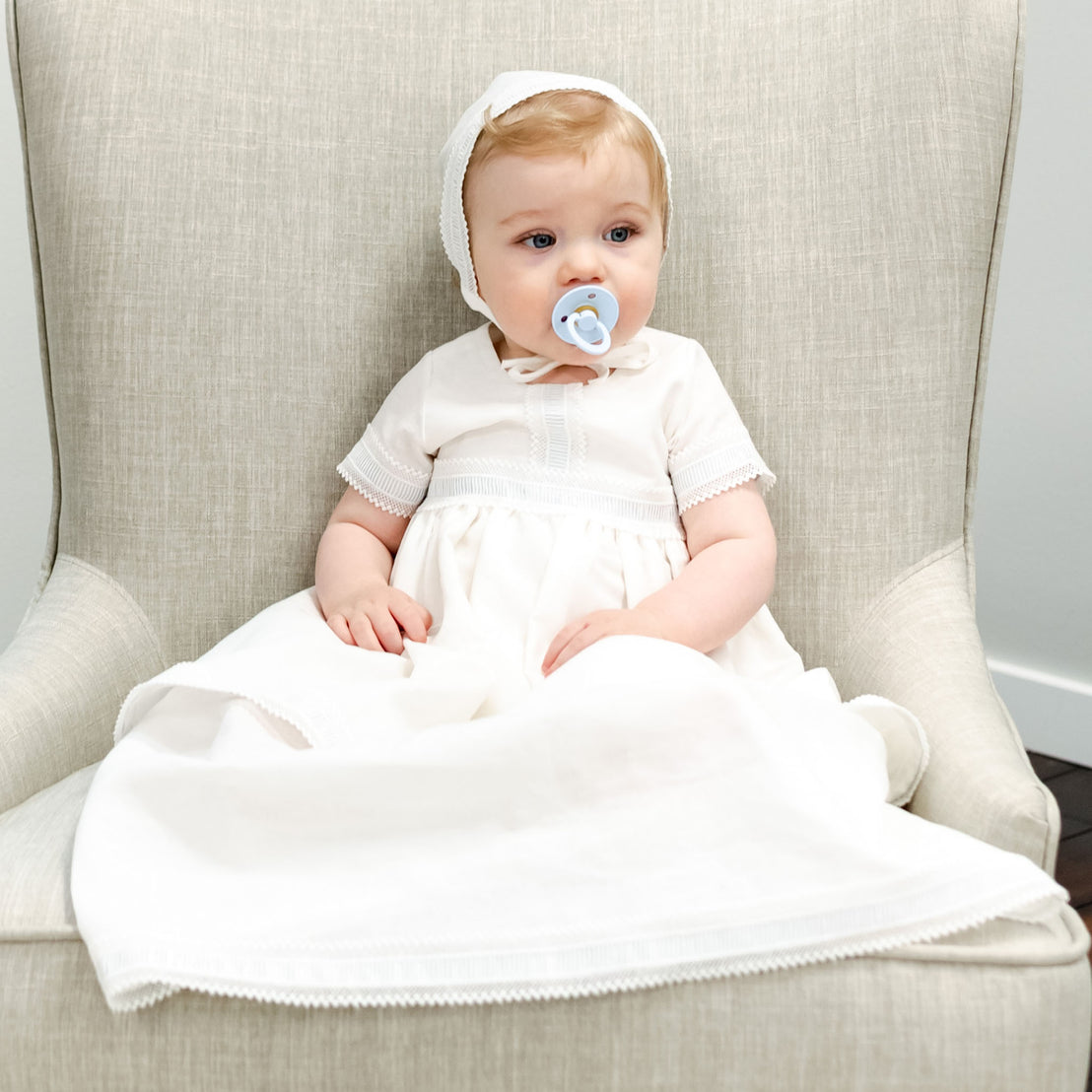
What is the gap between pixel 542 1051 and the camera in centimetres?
65

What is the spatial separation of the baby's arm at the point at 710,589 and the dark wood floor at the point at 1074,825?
0.74 meters

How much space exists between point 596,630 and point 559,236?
0.32m

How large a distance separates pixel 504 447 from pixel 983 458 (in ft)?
3.67

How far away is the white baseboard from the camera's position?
1853 millimetres

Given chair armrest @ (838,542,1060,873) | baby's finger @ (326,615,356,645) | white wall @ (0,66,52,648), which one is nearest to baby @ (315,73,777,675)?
baby's finger @ (326,615,356,645)

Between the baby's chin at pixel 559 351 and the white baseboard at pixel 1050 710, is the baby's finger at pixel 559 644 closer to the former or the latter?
the baby's chin at pixel 559 351

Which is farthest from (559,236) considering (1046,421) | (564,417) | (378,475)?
(1046,421)

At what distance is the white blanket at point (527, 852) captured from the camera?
65cm

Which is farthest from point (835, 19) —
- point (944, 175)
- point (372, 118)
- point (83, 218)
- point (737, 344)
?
point (83, 218)

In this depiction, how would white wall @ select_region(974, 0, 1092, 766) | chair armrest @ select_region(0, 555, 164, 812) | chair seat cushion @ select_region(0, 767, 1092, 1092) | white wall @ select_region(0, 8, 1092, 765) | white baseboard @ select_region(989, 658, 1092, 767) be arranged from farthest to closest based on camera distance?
1. white baseboard @ select_region(989, 658, 1092, 767)
2. white wall @ select_region(974, 0, 1092, 766)
3. white wall @ select_region(0, 8, 1092, 765)
4. chair armrest @ select_region(0, 555, 164, 812)
5. chair seat cushion @ select_region(0, 767, 1092, 1092)

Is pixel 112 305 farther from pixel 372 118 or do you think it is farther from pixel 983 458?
pixel 983 458

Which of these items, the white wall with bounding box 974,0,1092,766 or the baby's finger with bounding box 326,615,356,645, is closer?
the baby's finger with bounding box 326,615,356,645

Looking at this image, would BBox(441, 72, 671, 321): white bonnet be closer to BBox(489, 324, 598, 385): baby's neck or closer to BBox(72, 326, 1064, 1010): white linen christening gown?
BBox(489, 324, 598, 385): baby's neck

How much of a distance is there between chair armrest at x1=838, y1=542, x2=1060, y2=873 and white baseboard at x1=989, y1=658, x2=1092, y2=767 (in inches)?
37.0
